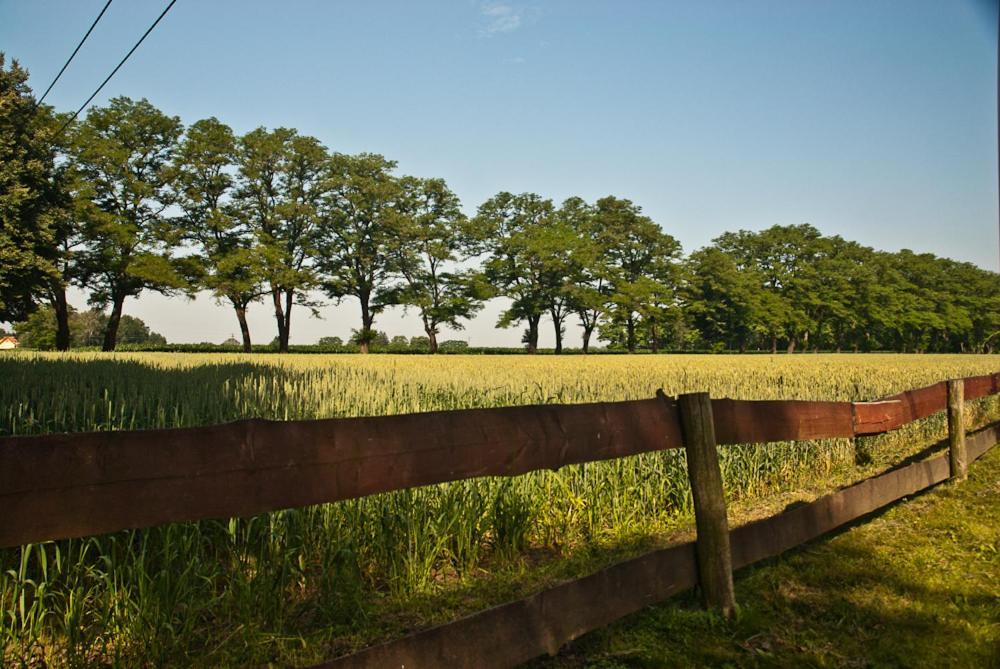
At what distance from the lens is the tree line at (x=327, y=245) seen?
31.1 metres

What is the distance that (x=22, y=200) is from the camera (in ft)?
88.7

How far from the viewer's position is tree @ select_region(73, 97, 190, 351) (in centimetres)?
4688

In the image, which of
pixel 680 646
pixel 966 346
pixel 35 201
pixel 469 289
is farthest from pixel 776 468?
pixel 966 346

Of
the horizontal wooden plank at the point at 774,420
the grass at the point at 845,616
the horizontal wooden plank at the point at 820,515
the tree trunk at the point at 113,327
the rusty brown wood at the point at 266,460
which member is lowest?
the grass at the point at 845,616

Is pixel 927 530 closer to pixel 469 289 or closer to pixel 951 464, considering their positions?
pixel 951 464

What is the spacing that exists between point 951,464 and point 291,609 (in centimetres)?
674

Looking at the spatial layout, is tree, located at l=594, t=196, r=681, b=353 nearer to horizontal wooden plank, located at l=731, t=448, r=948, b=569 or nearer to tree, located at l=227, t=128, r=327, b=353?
tree, located at l=227, t=128, r=327, b=353

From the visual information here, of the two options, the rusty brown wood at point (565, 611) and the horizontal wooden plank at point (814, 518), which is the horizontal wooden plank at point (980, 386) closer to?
the horizontal wooden plank at point (814, 518)

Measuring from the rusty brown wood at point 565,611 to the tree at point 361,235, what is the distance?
176 feet

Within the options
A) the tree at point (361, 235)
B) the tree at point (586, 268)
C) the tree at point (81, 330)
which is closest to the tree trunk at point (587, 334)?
the tree at point (586, 268)

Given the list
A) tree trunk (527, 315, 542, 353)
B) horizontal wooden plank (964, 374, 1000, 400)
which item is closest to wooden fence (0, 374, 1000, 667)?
horizontal wooden plank (964, 374, 1000, 400)

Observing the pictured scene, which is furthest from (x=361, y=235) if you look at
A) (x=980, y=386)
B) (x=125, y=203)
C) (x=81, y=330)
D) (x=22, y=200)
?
(x=81, y=330)

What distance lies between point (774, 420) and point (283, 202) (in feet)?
184

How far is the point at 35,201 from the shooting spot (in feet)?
95.4
